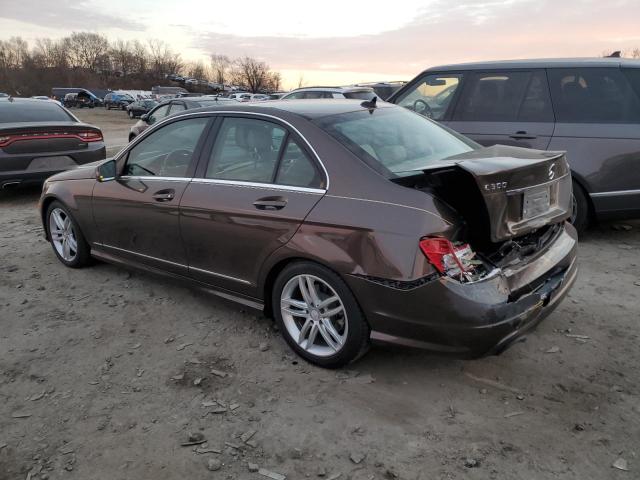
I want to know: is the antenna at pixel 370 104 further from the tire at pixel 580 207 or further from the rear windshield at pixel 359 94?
the rear windshield at pixel 359 94

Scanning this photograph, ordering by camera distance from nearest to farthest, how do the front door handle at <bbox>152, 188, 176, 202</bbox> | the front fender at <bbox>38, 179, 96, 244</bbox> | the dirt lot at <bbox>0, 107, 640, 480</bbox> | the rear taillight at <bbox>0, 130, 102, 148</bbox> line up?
the dirt lot at <bbox>0, 107, 640, 480</bbox>
the front door handle at <bbox>152, 188, 176, 202</bbox>
the front fender at <bbox>38, 179, 96, 244</bbox>
the rear taillight at <bbox>0, 130, 102, 148</bbox>

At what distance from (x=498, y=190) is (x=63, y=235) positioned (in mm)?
4189

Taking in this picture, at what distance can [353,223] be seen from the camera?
285cm

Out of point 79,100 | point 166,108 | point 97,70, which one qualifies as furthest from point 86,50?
point 166,108

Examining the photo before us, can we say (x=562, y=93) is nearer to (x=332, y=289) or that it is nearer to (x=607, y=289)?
(x=607, y=289)

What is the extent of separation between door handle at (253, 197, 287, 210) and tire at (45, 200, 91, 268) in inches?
95.3

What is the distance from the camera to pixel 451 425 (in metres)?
Result: 2.67

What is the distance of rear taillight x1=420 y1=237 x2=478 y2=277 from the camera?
2.63 meters

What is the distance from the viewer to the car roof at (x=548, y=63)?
5.19m

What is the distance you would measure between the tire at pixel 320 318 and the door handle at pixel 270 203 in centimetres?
37

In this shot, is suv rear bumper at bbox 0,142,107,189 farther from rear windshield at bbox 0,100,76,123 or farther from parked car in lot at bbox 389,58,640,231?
parked car in lot at bbox 389,58,640,231

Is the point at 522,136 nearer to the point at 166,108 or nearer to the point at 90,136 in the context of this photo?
the point at 90,136

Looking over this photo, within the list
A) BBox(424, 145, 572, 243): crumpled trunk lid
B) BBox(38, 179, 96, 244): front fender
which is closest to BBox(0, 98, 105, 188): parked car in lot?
BBox(38, 179, 96, 244): front fender

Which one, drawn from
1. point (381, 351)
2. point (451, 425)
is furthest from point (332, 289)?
point (451, 425)
